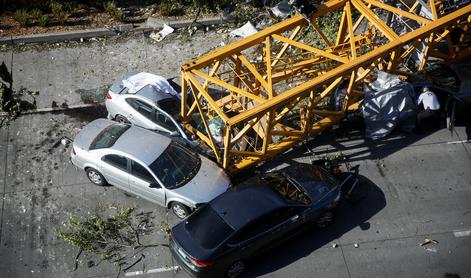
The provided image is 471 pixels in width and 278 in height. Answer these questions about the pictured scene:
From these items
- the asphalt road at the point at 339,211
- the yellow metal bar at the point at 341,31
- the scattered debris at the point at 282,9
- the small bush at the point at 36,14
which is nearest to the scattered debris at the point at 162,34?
the asphalt road at the point at 339,211

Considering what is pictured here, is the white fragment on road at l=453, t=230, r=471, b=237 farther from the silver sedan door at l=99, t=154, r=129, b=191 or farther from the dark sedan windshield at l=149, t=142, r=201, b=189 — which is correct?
the silver sedan door at l=99, t=154, r=129, b=191

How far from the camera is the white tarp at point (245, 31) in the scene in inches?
640

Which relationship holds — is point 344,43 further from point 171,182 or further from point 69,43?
point 69,43

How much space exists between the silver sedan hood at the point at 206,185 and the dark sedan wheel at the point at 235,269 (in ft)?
5.11

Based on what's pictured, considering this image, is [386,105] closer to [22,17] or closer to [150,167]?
[150,167]

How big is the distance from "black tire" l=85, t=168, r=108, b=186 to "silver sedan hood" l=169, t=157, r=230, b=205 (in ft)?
6.30

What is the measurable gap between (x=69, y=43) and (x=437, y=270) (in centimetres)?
1164

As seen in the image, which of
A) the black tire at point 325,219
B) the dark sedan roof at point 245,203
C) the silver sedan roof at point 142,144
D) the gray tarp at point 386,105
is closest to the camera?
the dark sedan roof at point 245,203

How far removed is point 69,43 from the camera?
1608cm

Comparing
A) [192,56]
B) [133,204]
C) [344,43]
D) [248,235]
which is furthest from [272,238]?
[192,56]

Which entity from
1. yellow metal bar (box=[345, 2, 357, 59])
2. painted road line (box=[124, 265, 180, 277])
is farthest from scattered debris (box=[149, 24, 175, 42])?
painted road line (box=[124, 265, 180, 277])

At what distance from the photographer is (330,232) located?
11.8m

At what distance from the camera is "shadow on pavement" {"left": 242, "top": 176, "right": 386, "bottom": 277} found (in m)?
11.2

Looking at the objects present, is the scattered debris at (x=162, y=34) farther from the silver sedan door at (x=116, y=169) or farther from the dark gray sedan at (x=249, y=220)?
the dark gray sedan at (x=249, y=220)
